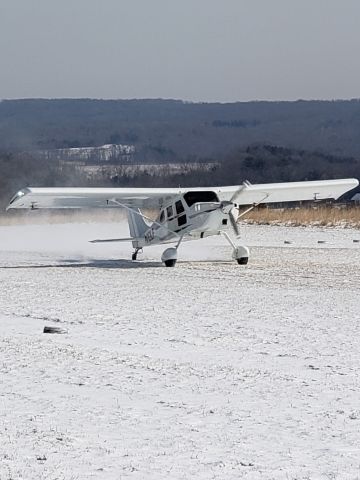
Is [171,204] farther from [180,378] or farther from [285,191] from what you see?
[180,378]

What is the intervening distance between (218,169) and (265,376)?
76927mm

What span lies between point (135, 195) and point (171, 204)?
0.77 metres

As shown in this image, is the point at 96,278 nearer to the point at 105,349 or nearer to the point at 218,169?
the point at 105,349

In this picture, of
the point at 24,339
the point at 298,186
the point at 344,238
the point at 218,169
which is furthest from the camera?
the point at 218,169

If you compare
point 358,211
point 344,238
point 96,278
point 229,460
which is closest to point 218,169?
point 358,211

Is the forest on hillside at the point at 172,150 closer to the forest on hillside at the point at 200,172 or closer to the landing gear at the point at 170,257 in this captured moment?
the forest on hillside at the point at 200,172

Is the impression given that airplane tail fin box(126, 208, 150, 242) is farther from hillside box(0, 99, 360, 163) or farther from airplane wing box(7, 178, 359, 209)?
hillside box(0, 99, 360, 163)

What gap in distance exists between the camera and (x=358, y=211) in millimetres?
39062

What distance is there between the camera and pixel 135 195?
23.0m

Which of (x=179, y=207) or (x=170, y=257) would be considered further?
(x=179, y=207)

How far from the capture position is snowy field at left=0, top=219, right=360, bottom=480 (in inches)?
271

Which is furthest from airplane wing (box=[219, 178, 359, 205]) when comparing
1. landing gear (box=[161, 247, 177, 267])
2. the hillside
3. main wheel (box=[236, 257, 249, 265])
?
the hillside

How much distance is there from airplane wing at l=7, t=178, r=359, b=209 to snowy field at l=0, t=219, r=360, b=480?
2.98 m

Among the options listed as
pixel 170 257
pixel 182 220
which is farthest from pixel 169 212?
pixel 170 257
